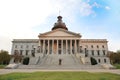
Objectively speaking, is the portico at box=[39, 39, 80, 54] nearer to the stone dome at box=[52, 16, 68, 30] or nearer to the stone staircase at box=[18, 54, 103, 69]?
the stone dome at box=[52, 16, 68, 30]

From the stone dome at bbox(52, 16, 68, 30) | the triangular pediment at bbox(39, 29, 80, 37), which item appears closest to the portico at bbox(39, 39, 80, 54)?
the triangular pediment at bbox(39, 29, 80, 37)

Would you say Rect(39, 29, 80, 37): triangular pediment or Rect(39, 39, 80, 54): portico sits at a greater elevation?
Rect(39, 29, 80, 37): triangular pediment

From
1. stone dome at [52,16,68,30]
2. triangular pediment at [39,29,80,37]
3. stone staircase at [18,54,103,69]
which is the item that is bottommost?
stone staircase at [18,54,103,69]

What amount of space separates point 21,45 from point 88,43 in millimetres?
31791

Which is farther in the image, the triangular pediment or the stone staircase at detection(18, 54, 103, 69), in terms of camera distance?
the triangular pediment

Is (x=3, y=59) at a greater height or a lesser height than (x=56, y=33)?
lesser

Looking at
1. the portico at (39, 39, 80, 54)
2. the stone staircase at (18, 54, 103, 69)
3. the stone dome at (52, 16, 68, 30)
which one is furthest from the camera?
the stone dome at (52, 16, 68, 30)

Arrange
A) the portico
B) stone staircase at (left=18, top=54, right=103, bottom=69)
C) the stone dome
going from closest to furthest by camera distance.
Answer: stone staircase at (left=18, top=54, right=103, bottom=69) → the portico → the stone dome

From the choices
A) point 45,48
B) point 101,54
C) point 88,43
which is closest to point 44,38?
point 45,48

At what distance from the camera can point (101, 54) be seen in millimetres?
75312

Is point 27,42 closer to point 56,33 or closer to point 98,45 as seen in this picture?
point 56,33

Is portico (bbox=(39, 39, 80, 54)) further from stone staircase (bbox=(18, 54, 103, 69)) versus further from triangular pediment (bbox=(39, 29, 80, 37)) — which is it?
stone staircase (bbox=(18, 54, 103, 69))

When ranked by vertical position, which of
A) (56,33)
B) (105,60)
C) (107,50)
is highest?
(56,33)

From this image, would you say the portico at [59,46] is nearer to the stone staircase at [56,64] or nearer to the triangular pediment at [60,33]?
the triangular pediment at [60,33]
